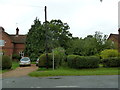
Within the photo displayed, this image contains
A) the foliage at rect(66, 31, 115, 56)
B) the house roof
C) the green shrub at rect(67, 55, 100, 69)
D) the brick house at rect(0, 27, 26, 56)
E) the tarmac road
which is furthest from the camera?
the house roof

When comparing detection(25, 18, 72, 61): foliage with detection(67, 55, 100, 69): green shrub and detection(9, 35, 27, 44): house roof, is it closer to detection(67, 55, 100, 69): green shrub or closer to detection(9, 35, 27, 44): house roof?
detection(9, 35, 27, 44): house roof

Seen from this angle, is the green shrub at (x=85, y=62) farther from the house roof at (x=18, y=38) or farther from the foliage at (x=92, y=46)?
the house roof at (x=18, y=38)

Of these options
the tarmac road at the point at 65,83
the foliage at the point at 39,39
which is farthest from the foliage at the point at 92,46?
the tarmac road at the point at 65,83

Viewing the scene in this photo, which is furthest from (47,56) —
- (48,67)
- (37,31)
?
(37,31)

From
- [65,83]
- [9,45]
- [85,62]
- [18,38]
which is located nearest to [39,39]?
[9,45]

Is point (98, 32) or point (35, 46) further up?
point (98, 32)

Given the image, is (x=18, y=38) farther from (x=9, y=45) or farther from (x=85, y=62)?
(x=85, y=62)

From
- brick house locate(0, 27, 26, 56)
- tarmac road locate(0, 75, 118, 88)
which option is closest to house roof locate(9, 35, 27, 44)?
brick house locate(0, 27, 26, 56)

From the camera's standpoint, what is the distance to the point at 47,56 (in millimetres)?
24812

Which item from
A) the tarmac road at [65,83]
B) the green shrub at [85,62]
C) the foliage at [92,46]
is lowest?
the tarmac road at [65,83]

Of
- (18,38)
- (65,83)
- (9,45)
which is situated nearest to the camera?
(65,83)

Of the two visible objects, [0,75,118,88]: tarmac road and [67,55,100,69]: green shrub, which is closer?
[0,75,118,88]: tarmac road

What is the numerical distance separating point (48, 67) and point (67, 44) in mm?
22105

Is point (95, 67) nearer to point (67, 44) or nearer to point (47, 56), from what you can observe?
point (47, 56)
